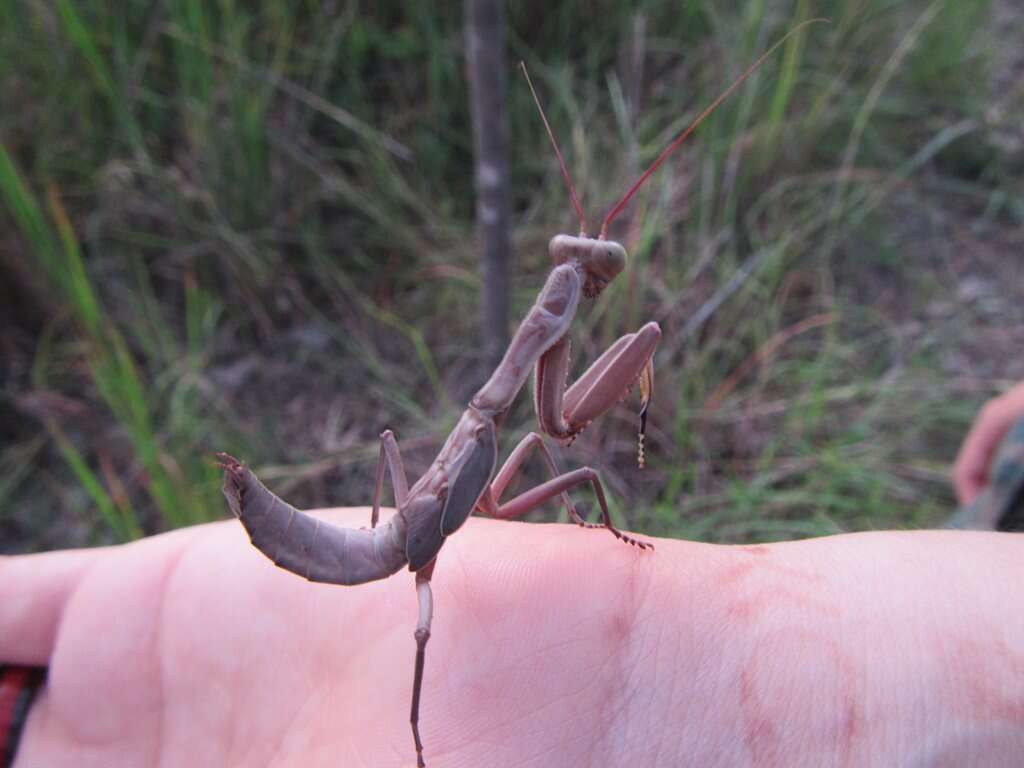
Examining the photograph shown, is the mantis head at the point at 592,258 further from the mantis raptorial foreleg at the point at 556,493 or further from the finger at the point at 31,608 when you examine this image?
the finger at the point at 31,608

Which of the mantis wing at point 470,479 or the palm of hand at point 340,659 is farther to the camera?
the mantis wing at point 470,479

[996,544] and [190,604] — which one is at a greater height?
[996,544]

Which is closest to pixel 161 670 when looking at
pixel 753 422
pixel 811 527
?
pixel 811 527

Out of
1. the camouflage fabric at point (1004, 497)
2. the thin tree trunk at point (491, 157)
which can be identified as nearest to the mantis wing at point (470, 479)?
the thin tree trunk at point (491, 157)

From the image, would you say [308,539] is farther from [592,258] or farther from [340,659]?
[592,258]

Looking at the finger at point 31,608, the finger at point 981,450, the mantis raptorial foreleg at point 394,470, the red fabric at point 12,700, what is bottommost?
the red fabric at point 12,700

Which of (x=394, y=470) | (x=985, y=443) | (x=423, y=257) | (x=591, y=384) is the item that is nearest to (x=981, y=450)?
(x=985, y=443)

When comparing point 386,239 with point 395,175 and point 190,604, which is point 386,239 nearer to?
point 395,175
